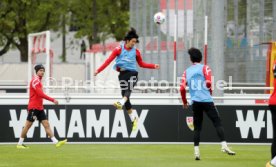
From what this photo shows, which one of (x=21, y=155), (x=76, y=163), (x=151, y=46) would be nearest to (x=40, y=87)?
(x=21, y=155)

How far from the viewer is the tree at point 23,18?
54.9 m

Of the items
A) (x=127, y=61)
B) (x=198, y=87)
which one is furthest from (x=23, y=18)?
(x=198, y=87)

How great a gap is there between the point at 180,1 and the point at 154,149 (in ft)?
44.7

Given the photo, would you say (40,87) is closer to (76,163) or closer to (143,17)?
(76,163)

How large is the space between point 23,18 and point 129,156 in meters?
37.7

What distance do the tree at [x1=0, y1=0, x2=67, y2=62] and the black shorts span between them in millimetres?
32916

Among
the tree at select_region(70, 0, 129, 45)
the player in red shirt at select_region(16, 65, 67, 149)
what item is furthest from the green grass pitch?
the tree at select_region(70, 0, 129, 45)

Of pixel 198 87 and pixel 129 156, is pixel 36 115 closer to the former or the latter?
pixel 129 156

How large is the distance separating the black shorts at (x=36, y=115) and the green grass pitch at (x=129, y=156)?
2.14ft

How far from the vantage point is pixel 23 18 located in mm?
55750

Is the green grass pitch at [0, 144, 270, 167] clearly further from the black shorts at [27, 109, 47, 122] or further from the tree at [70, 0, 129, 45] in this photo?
the tree at [70, 0, 129, 45]

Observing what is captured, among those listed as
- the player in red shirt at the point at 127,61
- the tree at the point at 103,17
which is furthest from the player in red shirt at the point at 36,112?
the tree at the point at 103,17

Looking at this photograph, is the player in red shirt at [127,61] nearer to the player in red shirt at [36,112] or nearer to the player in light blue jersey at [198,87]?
the player in red shirt at [36,112]

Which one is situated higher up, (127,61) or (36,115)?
(127,61)
